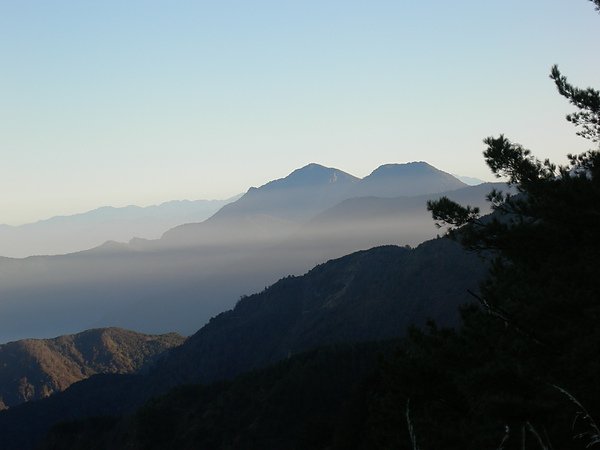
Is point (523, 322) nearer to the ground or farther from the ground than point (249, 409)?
farther from the ground

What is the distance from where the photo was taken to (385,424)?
87.0ft

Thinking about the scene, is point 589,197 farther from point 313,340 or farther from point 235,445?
point 313,340

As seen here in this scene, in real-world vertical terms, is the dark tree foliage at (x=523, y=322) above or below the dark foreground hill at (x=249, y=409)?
above

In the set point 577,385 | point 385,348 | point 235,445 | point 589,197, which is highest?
point 589,197

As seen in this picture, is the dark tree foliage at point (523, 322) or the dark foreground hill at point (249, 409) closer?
the dark tree foliage at point (523, 322)

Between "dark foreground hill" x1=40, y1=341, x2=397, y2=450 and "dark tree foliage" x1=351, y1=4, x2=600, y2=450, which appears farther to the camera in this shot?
"dark foreground hill" x1=40, y1=341, x2=397, y2=450

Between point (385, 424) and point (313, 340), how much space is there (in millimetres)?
163618

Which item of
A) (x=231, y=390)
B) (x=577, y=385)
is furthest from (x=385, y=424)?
(x=231, y=390)

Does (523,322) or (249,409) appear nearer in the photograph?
(523,322)

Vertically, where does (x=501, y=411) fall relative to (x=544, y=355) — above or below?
above

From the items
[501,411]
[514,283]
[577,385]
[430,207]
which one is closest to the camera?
[501,411]

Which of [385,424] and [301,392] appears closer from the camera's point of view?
[385,424]

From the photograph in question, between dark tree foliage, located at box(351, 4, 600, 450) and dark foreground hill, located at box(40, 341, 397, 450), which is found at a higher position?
dark tree foliage, located at box(351, 4, 600, 450)

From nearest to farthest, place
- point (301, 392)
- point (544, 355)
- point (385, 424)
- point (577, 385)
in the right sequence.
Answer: point (577, 385), point (544, 355), point (385, 424), point (301, 392)
